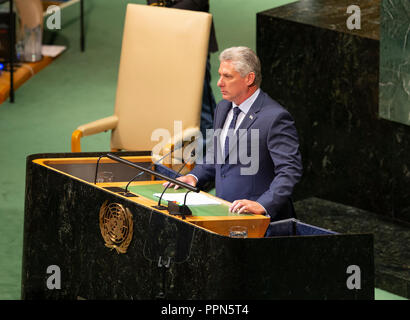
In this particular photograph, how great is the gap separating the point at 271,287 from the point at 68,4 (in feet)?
27.0

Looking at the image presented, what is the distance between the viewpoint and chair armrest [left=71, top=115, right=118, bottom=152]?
17.4 ft

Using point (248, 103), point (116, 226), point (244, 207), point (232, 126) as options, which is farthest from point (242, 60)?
point (116, 226)

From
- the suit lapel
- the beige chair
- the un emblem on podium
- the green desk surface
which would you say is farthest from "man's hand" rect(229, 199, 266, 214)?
the beige chair

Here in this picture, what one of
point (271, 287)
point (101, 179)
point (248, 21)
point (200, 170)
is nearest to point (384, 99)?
point (200, 170)

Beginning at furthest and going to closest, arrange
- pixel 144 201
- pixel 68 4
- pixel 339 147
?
pixel 68 4 → pixel 339 147 → pixel 144 201

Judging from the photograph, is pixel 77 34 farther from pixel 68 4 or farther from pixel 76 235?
pixel 76 235

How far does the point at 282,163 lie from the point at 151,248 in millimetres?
694

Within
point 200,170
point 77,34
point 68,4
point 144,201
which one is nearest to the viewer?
point 144,201

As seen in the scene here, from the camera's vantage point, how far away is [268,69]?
608 centimetres

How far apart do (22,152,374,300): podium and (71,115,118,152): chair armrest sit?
97 centimetres

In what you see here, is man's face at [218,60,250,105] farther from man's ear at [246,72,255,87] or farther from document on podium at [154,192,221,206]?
document on podium at [154,192,221,206]

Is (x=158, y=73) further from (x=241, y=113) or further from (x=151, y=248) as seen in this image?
(x=151, y=248)

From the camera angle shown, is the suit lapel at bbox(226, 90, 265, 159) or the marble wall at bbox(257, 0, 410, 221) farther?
the marble wall at bbox(257, 0, 410, 221)
